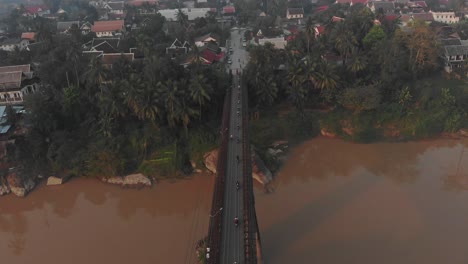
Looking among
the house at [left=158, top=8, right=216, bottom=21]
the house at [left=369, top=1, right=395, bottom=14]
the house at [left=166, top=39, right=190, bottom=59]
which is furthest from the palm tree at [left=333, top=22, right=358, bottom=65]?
the house at [left=158, top=8, right=216, bottom=21]

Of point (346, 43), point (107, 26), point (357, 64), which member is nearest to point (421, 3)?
point (346, 43)

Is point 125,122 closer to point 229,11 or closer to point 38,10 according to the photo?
point 229,11

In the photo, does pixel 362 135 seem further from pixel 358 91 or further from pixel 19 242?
pixel 19 242

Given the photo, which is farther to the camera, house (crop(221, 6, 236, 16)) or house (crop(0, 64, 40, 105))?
house (crop(221, 6, 236, 16))

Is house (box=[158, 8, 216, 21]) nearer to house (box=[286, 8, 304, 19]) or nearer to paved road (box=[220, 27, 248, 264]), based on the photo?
house (box=[286, 8, 304, 19])

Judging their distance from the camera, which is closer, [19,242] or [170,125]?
[19,242]

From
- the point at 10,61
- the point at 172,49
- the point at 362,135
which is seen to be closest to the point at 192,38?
the point at 172,49
